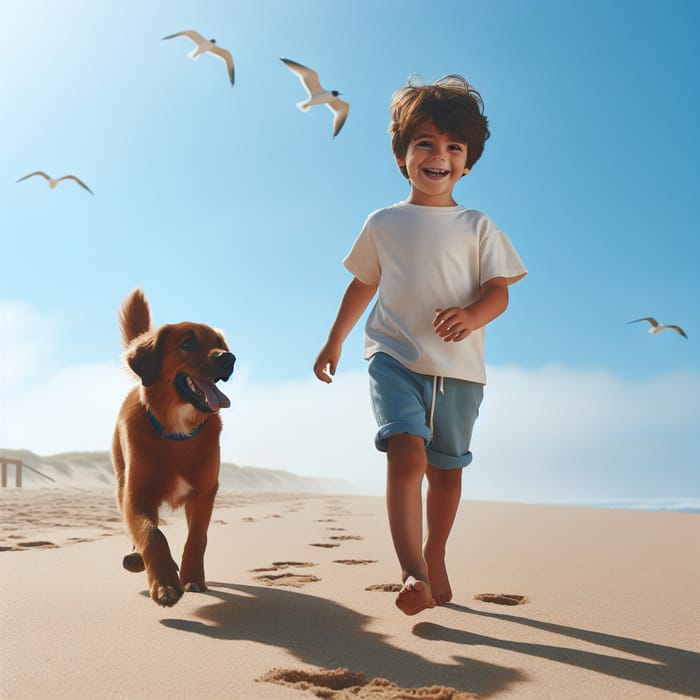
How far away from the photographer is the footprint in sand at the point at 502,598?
2.38 metres

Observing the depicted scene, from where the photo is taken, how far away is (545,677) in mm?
1545

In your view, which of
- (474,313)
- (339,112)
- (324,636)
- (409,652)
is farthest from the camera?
(339,112)

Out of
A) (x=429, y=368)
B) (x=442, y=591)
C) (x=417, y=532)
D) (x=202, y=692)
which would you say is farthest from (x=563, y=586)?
(x=202, y=692)

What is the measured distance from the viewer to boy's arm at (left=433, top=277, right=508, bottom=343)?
2.27 m

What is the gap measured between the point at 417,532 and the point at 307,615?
411 millimetres

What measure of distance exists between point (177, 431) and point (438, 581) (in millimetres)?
1044

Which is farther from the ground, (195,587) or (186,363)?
(186,363)

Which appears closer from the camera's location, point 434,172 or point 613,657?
point 613,657

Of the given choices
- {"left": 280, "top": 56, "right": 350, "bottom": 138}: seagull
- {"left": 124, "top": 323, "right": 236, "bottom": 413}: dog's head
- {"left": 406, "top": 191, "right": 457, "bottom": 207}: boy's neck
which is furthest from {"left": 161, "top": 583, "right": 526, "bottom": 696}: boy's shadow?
{"left": 280, "top": 56, "right": 350, "bottom": 138}: seagull

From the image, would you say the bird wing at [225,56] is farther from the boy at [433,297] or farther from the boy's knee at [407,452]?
the boy's knee at [407,452]

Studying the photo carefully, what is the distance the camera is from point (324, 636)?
6.13 ft

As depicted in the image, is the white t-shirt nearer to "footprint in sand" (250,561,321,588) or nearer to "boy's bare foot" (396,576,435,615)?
"boy's bare foot" (396,576,435,615)

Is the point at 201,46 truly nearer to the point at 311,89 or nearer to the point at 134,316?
the point at 311,89

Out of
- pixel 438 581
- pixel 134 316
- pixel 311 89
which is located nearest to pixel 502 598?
pixel 438 581
